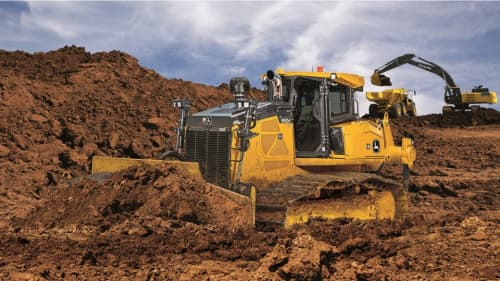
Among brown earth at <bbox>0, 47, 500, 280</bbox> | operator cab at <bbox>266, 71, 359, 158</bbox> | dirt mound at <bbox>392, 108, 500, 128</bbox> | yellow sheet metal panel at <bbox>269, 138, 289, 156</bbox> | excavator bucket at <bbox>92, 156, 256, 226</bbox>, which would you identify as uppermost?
dirt mound at <bbox>392, 108, 500, 128</bbox>

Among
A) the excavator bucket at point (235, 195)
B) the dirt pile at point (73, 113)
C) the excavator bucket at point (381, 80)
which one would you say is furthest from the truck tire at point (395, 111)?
the excavator bucket at point (235, 195)

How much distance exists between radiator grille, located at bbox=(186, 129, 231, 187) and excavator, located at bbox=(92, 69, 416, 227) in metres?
0.02

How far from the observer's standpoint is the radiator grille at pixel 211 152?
8.05m

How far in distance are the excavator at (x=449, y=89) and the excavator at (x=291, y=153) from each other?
17.4m

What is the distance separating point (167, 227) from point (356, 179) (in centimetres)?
324

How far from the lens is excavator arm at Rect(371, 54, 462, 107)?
26734 millimetres

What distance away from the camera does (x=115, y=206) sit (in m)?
7.65

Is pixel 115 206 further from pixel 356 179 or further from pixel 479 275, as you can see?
pixel 479 275

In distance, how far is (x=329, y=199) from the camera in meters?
8.67

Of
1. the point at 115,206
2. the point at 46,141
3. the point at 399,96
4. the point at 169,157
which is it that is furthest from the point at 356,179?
the point at 399,96

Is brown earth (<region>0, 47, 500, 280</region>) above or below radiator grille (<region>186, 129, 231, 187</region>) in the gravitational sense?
below

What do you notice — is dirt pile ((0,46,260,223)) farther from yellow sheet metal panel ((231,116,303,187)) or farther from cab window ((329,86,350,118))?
cab window ((329,86,350,118))

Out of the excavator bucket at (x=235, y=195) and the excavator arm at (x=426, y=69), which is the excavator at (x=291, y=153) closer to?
the excavator bucket at (x=235, y=195)

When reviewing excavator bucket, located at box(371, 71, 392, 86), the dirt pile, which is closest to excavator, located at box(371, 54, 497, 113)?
excavator bucket, located at box(371, 71, 392, 86)
